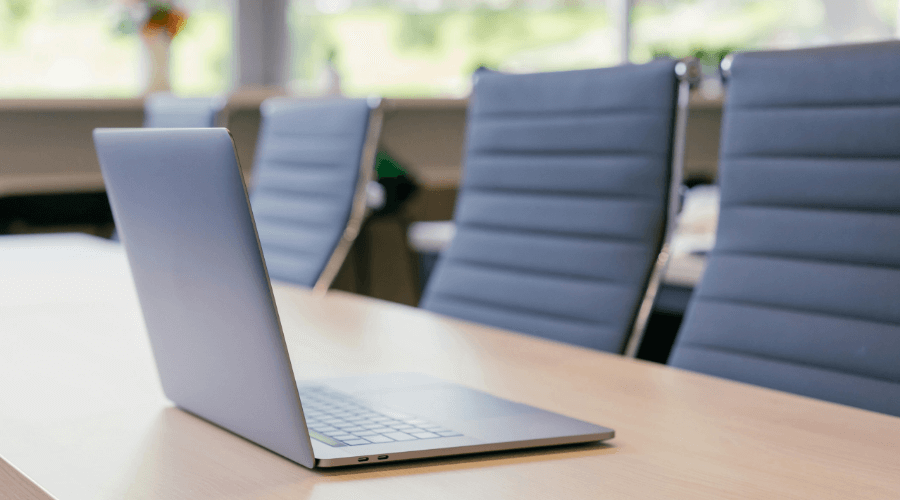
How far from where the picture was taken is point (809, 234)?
4.14ft

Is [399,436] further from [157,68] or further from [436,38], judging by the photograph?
[436,38]

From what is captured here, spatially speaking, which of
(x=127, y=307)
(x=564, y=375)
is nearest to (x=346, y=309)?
(x=127, y=307)

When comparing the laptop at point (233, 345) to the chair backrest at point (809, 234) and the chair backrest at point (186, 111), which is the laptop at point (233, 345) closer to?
the chair backrest at point (809, 234)

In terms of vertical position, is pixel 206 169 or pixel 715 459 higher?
pixel 206 169

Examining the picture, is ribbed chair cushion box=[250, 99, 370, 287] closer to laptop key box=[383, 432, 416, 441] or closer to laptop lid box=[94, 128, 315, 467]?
laptop lid box=[94, 128, 315, 467]

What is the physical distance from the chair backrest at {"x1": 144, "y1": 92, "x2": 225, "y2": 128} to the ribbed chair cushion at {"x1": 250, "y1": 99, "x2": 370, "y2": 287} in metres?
0.53

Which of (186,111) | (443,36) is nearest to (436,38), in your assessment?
(443,36)

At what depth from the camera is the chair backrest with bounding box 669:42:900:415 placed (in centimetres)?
119

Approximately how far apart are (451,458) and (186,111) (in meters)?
2.54

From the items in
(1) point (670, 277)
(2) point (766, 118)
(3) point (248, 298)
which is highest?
(2) point (766, 118)

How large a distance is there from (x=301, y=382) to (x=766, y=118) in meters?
0.75

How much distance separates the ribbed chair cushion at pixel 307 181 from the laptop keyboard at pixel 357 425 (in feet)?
4.27

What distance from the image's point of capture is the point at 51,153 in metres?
3.81

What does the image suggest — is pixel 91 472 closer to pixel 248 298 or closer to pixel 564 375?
pixel 248 298
